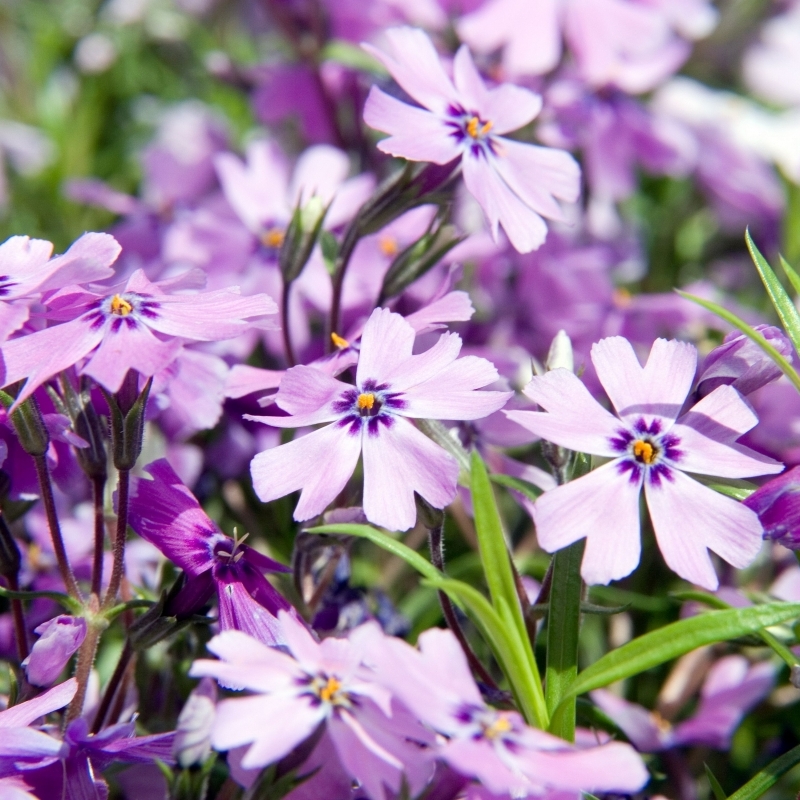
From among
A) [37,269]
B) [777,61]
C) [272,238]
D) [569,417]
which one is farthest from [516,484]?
[777,61]

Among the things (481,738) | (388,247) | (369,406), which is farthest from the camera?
(388,247)

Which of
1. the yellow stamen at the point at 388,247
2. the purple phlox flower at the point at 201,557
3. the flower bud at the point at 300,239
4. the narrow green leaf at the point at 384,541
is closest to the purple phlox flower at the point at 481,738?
the narrow green leaf at the point at 384,541

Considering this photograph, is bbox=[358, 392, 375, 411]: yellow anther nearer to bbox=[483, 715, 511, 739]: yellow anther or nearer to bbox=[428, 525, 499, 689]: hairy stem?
bbox=[428, 525, 499, 689]: hairy stem

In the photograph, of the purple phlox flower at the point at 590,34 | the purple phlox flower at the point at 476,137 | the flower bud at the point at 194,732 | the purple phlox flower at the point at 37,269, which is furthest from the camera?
the purple phlox flower at the point at 590,34

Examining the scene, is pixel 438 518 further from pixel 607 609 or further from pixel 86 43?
pixel 86 43

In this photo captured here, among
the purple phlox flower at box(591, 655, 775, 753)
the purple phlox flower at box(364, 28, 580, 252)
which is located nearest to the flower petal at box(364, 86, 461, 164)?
the purple phlox flower at box(364, 28, 580, 252)

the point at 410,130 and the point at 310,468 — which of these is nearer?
the point at 310,468

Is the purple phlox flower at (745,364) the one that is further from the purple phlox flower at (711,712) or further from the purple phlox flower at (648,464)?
the purple phlox flower at (711,712)

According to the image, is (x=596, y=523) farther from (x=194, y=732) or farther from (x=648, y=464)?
(x=194, y=732)
